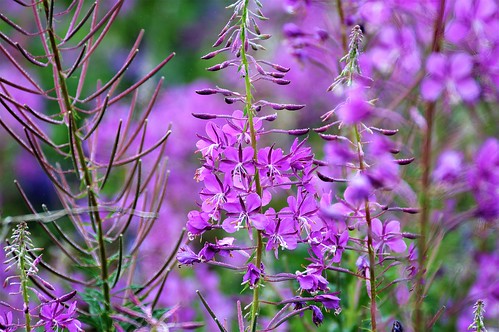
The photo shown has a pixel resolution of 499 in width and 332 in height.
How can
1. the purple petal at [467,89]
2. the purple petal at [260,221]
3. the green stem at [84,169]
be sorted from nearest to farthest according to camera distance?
the purple petal at [467,89] → the purple petal at [260,221] → the green stem at [84,169]

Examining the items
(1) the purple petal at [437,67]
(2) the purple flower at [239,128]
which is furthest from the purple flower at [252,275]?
(1) the purple petal at [437,67]

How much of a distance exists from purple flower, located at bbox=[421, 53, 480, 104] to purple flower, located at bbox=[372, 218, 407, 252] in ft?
1.07

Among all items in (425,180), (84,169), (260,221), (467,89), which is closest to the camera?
(467,89)

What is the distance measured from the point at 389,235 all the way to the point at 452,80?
359mm

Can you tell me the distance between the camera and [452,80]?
3.02 ft

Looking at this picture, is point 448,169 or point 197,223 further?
point 197,223

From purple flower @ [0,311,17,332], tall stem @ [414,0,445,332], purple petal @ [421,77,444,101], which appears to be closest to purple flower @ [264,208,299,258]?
tall stem @ [414,0,445,332]

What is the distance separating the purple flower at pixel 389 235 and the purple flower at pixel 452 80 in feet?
1.07

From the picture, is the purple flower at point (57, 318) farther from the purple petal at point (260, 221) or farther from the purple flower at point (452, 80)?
the purple flower at point (452, 80)

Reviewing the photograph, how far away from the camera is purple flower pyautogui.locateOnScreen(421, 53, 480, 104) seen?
91 centimetres

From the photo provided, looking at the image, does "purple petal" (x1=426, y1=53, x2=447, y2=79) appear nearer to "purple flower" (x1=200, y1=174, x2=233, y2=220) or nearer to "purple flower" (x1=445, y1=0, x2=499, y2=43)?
"purple flower" (x1=445, y1=0, x2=499, y2=43)

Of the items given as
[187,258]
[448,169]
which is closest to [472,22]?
[448,169]

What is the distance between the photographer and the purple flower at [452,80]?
3.00 ft

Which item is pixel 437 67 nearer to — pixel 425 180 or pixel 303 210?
pixel 425 180
